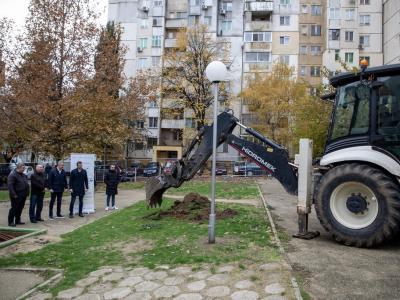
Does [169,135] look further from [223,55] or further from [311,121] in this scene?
[311,121]

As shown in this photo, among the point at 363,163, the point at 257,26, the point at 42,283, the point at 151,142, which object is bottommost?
the point at 42,283

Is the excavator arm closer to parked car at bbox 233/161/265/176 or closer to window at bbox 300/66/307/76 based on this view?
parked car at bbox 233/161/265/176

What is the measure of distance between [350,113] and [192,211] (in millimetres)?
5768

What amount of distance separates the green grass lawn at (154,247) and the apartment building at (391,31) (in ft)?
143

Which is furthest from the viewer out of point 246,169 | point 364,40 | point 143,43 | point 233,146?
point 143,43

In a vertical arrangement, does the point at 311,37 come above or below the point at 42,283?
above

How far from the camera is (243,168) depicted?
126 feet

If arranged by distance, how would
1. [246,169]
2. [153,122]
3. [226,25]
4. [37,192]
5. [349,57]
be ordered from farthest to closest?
[226,25], [153,122], [349,57], [246,169], [37,192]

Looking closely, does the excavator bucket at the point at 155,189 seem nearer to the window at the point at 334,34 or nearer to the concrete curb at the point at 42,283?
the concrete curb at the point at 42,283

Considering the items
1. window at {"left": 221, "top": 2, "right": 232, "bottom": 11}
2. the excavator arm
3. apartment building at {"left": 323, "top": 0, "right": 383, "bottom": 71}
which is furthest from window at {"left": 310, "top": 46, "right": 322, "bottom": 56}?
the excavator arm

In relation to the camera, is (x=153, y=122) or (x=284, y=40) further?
(x=153, y=122)

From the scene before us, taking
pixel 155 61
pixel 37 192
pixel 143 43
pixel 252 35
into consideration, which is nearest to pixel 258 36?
pixel 252 35

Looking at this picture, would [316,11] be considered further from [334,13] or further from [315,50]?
[315,50]

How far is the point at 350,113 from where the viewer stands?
30.3 ft
